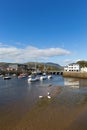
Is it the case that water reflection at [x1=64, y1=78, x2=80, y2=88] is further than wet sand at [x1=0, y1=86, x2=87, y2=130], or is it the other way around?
water reflection at [x1=64, y1=78, x2=80, y2=88]

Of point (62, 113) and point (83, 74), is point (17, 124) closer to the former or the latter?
point (62, 113)

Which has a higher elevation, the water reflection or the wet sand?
the water reflection

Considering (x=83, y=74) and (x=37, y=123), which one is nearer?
(x=37, y=123)

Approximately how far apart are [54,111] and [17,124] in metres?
5.07

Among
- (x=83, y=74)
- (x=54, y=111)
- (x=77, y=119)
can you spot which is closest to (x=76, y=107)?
(x=54, y=111)

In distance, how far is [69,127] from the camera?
14.8 m

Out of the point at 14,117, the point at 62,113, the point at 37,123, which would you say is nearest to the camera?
the point at 37,123

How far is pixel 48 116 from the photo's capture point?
17859mm

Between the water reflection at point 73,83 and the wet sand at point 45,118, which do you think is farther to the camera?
the water reflection at point 73,83

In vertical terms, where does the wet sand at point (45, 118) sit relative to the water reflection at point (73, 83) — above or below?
below

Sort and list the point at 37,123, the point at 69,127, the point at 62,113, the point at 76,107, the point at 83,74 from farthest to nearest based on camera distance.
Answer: the point at 83,74
the point at 76,107
the point at 62,113
the point at 37,123
the point at 69,127

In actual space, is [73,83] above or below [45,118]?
above

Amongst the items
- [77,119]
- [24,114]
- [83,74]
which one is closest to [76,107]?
[77,119]

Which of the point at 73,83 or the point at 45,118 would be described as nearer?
the point at 45,118
